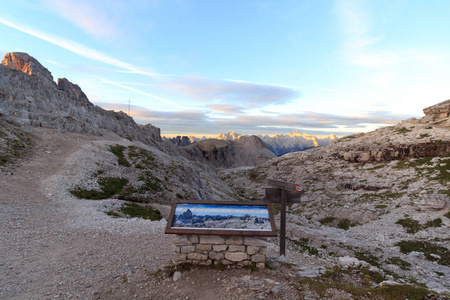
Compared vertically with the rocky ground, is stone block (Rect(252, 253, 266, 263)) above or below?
above

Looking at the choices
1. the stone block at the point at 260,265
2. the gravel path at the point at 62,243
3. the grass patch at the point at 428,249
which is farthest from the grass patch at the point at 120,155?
the grass patch at the point at 428,249

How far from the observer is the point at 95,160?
3497cm

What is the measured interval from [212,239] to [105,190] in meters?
22.5

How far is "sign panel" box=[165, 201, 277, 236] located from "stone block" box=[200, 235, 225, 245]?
1.44ft

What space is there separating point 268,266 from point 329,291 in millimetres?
2853

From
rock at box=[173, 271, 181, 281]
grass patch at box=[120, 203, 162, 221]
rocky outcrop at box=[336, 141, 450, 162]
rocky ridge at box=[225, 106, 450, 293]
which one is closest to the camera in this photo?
rock at box=[173, 271, 181, 281]

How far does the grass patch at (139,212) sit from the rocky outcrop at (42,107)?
3630 cm

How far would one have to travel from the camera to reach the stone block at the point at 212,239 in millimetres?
10219

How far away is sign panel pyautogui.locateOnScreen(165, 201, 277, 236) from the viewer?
9.96m

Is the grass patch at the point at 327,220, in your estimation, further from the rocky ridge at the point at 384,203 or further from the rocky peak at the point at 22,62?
the rocky peak at the point at 22,62

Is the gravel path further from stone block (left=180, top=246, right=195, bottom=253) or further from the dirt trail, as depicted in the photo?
stone block (left=180, top=246, right=195, bottom=253)

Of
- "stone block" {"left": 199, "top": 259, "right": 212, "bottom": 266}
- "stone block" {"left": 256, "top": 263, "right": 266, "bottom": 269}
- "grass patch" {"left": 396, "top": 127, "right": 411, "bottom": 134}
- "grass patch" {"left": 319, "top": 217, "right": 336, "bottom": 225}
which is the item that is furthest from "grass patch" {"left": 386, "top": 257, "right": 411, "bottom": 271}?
"grass patch" {"left": 396, "top": 127, "right": 411, "bottom": 134}

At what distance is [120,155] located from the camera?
4253 cm

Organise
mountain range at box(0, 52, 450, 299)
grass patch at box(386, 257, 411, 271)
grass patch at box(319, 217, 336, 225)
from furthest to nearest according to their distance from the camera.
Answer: grass patch at box(319, 217, 336, 225), grass patch at box(386, 257, 411, 271), mountain range at box(0, 52, 450, 299)
